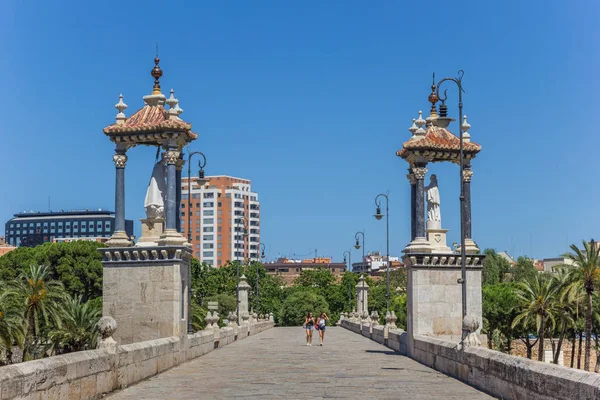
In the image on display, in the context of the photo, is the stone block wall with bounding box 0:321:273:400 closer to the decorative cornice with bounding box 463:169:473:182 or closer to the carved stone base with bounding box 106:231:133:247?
the carved stone base with bounding box 106:231:133:247

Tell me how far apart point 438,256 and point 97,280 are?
48724 mm

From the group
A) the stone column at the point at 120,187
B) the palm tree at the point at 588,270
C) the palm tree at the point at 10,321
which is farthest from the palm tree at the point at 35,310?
the palm tree at the point at 588,270

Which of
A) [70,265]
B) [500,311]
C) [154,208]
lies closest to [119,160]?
[154,208]

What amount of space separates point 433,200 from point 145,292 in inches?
406

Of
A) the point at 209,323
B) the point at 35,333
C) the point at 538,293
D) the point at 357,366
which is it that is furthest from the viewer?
the point at 538,293

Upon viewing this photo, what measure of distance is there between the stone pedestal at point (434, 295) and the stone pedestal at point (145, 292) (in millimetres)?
7077

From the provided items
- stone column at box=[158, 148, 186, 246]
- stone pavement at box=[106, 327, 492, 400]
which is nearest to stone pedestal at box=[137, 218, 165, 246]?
stone column at box=[158, 148, 186, 246]

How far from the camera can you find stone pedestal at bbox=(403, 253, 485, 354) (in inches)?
1038

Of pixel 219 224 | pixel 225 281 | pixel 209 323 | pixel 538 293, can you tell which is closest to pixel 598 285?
A: pixel 538 293

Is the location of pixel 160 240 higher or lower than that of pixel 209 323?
higher

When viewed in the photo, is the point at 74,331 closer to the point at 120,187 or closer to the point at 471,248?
the point at 120,187

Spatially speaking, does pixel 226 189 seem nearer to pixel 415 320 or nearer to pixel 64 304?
pixel 64 304

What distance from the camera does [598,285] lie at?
53.5 metres

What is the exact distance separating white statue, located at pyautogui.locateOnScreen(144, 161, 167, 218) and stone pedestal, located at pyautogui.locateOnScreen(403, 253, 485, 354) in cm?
796
